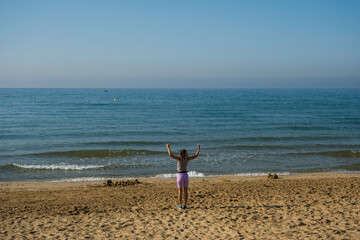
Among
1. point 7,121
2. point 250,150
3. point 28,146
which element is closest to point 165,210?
point 250,150

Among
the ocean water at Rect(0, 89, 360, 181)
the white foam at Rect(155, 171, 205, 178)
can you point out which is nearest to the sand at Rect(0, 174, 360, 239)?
the white foam at Rect(155, 171, 205, 178)

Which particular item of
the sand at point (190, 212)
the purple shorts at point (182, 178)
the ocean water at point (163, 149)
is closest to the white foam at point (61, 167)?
the ocean water at point (163, 149)

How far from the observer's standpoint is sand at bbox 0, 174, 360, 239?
6.92m

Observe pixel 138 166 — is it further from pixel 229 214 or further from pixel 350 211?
pixel 350 211

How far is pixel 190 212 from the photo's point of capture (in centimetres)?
829

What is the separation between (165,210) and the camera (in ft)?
28.0

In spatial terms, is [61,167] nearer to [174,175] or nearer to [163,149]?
[174,175]

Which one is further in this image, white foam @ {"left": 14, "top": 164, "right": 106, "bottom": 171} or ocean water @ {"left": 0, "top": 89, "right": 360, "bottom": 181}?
white foam @ {"left": 14, "top": 164, "right": 106, "bottom": 171}

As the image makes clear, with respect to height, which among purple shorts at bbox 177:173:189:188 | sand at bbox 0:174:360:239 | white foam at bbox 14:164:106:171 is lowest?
white foam at bbox 14:164:106:171

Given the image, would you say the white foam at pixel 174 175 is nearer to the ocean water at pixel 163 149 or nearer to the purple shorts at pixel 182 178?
the ocean water at pixel 163 149

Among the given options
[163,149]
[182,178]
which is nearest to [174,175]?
[163,149]

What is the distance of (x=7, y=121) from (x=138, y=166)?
22.3m

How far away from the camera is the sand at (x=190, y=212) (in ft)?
22.7

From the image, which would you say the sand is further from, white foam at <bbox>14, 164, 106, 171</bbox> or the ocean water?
white foam at <bbox>14, 164, 106, 171</bbox>
